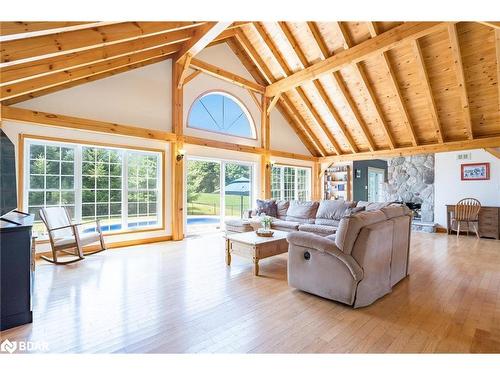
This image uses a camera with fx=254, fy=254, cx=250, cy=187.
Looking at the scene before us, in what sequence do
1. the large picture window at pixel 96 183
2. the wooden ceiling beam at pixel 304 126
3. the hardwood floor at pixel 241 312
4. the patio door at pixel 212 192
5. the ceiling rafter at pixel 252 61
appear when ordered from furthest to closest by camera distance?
the wooden ceiling beam at pixel 304 126, the ceiling rafter at pixel 252 61, the patio door at pixel 212 192, the large picture window at pixel 96 183, the hardwood floor at pixel 241 312

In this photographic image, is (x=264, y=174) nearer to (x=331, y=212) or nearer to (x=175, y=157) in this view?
(x=331, y=212)

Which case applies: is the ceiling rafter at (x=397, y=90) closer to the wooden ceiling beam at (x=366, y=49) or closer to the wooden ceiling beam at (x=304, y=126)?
the wooden ceiling beam at (x=366, y=49)

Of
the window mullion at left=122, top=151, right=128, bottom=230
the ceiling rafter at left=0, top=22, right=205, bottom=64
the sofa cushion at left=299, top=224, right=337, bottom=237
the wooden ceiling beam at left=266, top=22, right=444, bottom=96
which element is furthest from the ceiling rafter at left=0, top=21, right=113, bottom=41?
the wooden ceiling beam at left=266, top=22, right=444, bottom=96

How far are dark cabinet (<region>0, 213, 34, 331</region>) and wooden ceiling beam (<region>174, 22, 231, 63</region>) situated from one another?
389 cm

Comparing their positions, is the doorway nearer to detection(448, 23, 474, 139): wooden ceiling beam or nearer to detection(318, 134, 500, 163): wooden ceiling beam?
detection(318, 134, 500, 163): wooden ceiling beam

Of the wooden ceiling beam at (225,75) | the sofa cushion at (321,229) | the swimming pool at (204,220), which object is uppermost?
the wooden ceiling beam at (225,75)

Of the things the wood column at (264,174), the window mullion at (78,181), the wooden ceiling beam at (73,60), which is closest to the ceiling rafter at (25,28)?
the wooden ceiling beam at (73,60)

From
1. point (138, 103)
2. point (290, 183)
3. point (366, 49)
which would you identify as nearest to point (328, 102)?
point (366, 49)

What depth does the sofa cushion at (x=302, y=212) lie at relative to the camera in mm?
5832

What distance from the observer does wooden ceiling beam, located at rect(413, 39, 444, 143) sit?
509 cm

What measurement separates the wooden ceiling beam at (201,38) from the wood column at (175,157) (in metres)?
0.38
